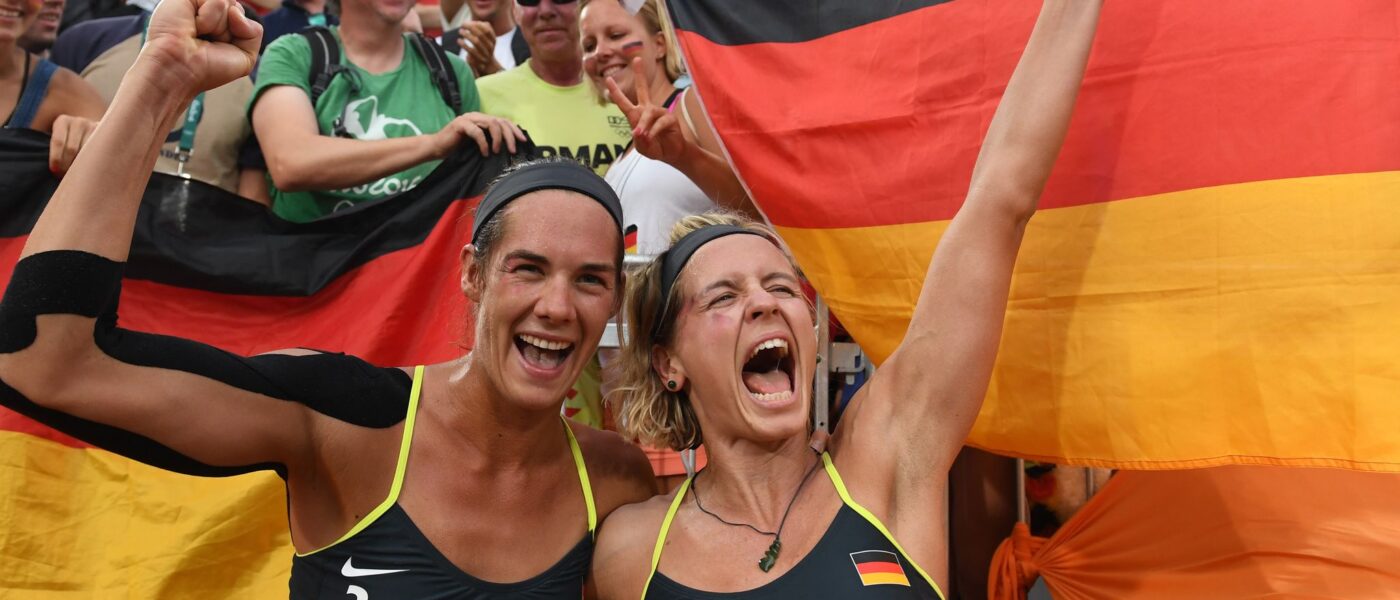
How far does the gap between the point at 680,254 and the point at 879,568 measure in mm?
986

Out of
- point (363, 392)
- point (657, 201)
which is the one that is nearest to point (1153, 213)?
point (657, 201)

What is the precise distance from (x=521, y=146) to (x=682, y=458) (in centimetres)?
122

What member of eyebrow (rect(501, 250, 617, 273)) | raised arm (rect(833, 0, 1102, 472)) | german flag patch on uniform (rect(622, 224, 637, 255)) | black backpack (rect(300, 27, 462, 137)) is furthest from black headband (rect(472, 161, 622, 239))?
black backpack (rect(300, 27, 462, 137))

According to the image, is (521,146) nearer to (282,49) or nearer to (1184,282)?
(282,49)

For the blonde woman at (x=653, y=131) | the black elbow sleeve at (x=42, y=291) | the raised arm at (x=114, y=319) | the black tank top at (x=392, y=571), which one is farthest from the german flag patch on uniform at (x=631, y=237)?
the black elbow sleeve at (x=42, y=291)

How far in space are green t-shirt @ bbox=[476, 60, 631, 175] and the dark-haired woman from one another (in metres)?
1.63

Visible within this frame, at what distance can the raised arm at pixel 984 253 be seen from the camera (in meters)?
2.66

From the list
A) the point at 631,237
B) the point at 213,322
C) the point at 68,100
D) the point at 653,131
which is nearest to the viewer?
the point at 653,131

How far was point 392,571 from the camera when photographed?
2.64m

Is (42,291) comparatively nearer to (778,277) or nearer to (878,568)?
(778,277)

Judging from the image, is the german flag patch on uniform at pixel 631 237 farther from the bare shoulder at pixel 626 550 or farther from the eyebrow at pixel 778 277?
the bare shoulder at pixel 626 550

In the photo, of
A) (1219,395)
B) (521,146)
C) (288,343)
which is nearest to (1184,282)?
(1219,395)

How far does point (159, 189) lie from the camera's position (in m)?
3.79

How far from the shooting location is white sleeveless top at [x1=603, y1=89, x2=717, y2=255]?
156 inches
